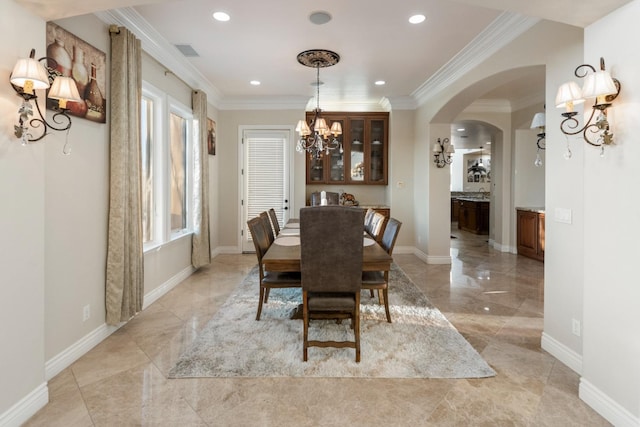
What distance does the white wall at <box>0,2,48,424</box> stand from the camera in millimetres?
1723

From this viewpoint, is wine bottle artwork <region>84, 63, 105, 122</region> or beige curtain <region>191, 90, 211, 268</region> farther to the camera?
beige curtain <region>191, 90, 211, 268</region>

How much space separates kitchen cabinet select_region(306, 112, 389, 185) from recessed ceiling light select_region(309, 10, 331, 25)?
10.8 ft

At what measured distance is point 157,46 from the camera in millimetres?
3633

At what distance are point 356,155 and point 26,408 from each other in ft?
18.8

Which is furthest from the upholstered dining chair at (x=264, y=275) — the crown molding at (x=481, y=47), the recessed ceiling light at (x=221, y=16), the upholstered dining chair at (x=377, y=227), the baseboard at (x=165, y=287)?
the crown molding at (x=481, y=47)

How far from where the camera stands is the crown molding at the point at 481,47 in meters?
3.06

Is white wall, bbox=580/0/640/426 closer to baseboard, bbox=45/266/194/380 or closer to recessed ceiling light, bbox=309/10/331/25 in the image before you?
recessed ceiling light, bbox=309/10/331/25

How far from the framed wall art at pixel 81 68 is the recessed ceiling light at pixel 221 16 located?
3.35 feet

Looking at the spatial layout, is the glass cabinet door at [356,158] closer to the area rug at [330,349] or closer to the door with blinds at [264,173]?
the door with blinds at [264,173]

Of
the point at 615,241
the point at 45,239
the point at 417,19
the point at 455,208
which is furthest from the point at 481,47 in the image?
the point at 455,208

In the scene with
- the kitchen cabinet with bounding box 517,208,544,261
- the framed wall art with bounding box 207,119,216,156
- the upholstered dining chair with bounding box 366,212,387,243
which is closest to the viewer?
the upholstered dining chair with bounding box 366,212,387,243

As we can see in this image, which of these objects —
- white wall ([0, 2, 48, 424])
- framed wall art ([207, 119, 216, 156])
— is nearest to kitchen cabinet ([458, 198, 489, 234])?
framed wall art ([207, 119, 216, 156])

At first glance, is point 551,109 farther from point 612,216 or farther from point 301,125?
point 301,125

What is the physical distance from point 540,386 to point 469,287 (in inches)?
88.0
